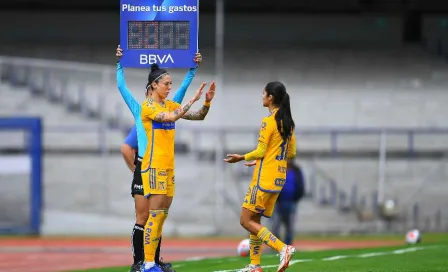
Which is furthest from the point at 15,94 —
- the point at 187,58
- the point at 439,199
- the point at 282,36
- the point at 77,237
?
the point at 187,58

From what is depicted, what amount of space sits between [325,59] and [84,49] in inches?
254

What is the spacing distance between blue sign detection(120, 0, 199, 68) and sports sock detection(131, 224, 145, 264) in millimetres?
1768

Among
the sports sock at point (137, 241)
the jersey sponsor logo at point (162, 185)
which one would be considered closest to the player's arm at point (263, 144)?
the jersey sponsor logo at point (162, 185)

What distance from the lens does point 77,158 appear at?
26188mm

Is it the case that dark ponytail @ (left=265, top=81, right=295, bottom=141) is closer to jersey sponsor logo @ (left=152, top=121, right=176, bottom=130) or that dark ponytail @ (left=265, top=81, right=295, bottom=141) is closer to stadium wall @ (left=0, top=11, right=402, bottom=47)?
jersey sponsor logo @ (left=152, top=121, right=176, bottom=130)

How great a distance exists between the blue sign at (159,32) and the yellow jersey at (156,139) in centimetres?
104

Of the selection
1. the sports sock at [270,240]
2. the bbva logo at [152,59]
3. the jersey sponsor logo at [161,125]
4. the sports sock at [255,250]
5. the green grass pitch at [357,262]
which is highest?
the bbva logo at [152,59]

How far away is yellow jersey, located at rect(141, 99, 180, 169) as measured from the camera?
10578 millimetres

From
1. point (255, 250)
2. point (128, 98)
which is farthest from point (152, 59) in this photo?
point (255, 250)

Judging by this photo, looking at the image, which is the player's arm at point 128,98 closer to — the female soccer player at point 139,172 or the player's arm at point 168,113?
the female soccer player at point 139,172

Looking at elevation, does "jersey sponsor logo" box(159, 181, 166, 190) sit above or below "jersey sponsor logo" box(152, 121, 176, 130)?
below

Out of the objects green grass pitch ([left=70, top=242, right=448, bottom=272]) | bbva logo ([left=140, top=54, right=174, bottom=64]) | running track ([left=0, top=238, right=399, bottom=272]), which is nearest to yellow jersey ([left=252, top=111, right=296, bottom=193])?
green grass pitch ([left=70, top=242, right=448, bottom=272])

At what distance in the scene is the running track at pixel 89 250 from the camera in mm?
17625

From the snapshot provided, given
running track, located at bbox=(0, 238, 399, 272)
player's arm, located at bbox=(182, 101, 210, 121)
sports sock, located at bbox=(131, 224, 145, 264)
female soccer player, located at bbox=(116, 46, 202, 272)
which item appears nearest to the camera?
player's arm, located at bbox=(182, 101, 210, 121)
